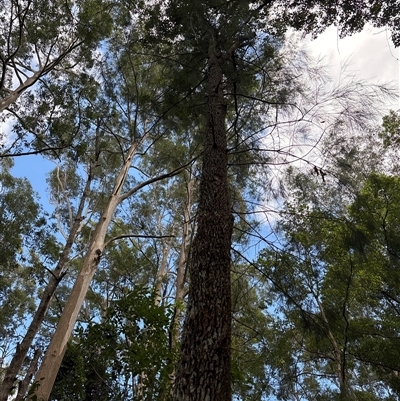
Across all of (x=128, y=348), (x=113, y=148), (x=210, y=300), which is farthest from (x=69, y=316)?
(x=113, y=148)

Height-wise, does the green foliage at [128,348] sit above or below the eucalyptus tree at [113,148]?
below

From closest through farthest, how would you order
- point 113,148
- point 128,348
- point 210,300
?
1. point 210,300
2. point 128,348
3. point 113,148

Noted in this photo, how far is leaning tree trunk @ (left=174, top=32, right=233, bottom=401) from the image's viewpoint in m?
1.77

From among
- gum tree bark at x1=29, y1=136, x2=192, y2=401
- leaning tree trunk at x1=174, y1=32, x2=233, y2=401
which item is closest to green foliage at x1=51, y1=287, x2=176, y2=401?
gum tree bark at x1=29, y1=136, x2=192, y2=401

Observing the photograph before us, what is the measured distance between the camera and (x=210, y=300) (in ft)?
7.12

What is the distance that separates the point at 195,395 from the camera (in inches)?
67.1

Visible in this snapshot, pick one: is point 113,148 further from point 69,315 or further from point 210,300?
point 210,300

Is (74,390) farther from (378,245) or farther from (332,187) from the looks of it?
(378,245)

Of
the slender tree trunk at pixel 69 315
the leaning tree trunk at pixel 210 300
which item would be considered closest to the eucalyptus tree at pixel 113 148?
the slender tree trunk at pixel 69 315

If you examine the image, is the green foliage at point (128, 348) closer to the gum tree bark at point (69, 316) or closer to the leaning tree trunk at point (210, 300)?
the gum tree bark at point (69, 316)

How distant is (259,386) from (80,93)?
783cm

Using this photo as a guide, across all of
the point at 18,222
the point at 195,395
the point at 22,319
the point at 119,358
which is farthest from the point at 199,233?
the point at 22,319

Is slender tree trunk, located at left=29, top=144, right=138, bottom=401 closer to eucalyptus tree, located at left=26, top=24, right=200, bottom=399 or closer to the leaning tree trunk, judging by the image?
eucalyptus tree, located at left=26, top=24, right=200, bottom=399

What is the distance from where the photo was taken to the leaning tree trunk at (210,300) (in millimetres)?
1774
